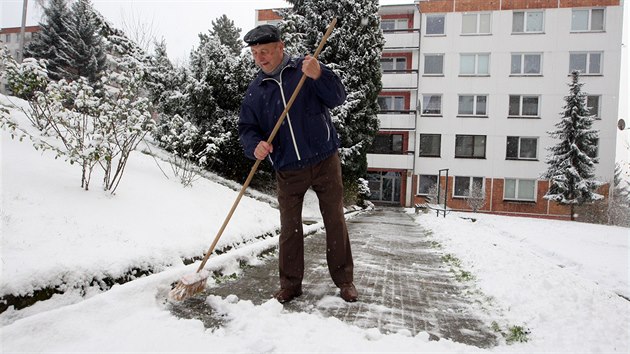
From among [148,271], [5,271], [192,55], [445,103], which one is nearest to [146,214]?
[148,271]

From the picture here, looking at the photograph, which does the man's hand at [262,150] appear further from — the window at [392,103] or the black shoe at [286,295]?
the window at [392,103]

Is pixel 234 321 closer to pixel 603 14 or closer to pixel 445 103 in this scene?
pixel 445 103

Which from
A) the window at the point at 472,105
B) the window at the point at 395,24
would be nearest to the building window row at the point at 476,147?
the window at the point at 472,105

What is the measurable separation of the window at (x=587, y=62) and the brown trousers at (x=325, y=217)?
24.0 m

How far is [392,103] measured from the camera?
23.8 m

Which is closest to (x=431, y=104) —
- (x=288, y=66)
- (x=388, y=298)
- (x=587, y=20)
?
(x=587, y=20)

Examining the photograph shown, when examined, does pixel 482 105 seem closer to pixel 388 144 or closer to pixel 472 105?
pixel 472 105

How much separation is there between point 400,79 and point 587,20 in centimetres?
1020

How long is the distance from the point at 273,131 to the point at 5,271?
64.4 inches

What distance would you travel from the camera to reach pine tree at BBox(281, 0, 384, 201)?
505 inches

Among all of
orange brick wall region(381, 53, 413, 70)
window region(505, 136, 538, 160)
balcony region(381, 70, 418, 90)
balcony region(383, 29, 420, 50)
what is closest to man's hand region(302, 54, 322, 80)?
balcony region(381, 70, 418, 90)

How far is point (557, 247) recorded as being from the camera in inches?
261

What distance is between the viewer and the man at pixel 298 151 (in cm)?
264

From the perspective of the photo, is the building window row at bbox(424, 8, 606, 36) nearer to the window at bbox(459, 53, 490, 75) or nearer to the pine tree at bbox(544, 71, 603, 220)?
the window at bbox(459, 53, 490, 75)
